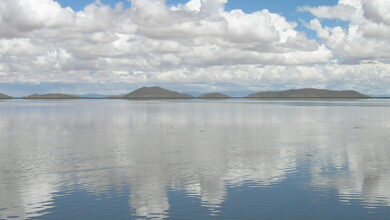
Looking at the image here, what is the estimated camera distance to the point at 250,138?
5953 cm

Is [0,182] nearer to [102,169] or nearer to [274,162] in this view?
[102,169]

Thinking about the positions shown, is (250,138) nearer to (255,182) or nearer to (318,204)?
(255,182)

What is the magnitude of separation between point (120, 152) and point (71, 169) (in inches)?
408

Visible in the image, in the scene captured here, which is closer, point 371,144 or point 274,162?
point 274,162

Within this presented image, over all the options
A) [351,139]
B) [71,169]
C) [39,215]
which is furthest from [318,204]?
[351,139]

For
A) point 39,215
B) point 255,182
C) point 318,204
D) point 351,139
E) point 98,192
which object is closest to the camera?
point 39,215

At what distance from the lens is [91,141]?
182 ft

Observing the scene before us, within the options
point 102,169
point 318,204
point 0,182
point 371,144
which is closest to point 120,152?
point 102,169

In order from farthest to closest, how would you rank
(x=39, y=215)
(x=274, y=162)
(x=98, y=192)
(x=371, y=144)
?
1. (x=371, y=144)
2. (x=274, y=162)
3. (x=98, y=192)
4. (x=39, y=215)

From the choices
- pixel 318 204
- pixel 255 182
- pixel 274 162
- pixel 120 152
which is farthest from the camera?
pixel 120 152

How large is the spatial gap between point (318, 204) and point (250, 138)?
116 feet

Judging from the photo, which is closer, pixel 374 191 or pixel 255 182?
pixel 374 191

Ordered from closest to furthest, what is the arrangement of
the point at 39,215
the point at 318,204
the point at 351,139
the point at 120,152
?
1. the point at 39,215
2. the point at 318,204
3. the point at 120,152
4. the point at 351,139

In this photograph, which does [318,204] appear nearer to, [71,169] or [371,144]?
[71,169]
